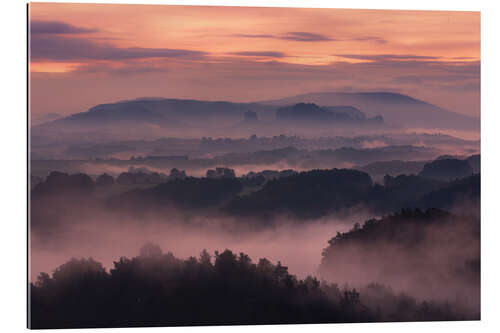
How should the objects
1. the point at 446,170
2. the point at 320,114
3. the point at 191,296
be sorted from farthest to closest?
the point at 446,170, the point at 320,114, the point at 191,296

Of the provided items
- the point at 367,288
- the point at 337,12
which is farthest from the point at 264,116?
the point at 367,288

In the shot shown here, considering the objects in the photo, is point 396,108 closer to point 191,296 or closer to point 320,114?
point 320,114

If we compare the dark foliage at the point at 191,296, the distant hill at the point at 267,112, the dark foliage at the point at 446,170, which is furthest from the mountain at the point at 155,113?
the dark foliage at the point at 446,170

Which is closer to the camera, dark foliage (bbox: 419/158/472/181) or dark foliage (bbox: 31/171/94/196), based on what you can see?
dark foliage (bbox: 31/171/94/196)

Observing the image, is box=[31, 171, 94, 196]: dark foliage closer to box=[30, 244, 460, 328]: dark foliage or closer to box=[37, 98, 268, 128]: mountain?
box=[37, 98, 268, 128]: mountain

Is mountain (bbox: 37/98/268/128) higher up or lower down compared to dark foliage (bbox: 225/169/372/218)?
higher up

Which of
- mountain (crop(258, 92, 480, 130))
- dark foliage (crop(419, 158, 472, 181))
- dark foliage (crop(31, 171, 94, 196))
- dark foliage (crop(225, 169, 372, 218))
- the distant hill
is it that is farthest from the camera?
dark foliage (crop(419, 158, 472, 181))

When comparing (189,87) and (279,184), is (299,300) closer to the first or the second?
(279,184)

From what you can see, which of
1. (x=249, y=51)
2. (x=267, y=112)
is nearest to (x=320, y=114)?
(x=267, y=112)

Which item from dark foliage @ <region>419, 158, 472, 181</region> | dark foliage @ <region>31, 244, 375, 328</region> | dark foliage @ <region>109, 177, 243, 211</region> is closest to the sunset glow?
dark foliage @ <region>419, 158, 472, 181</region>
